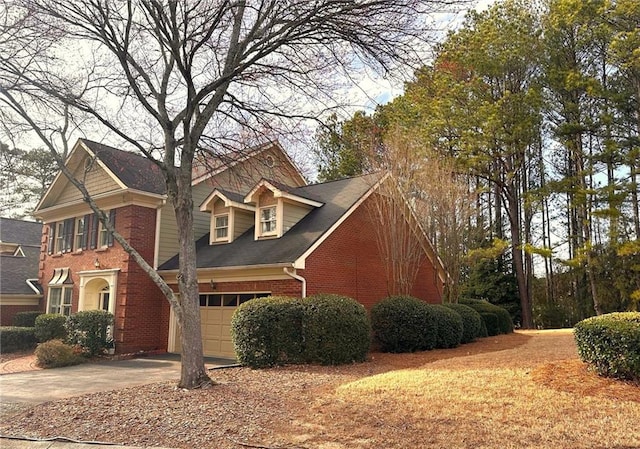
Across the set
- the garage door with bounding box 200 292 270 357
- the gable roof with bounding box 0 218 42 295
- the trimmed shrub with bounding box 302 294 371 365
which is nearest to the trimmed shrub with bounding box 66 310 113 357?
the garage door with bounding box 200 292 270 357

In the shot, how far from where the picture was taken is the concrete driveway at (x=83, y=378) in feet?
31.6

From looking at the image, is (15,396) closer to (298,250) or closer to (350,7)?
(298,250)

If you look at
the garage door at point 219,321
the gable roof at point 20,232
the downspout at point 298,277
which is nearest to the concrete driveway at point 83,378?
the garage door at point 219,321

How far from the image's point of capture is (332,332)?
1214cm

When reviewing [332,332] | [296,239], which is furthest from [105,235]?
[332,332]

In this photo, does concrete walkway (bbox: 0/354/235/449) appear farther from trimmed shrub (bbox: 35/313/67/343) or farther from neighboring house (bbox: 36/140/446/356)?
trimmed shrub (bbox: 35/313/67/343)

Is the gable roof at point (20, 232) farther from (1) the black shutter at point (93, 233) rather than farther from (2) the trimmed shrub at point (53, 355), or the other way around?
(2) the trimmed shrub at point (53, 355)

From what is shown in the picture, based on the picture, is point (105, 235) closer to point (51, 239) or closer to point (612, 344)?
point (51, 239)

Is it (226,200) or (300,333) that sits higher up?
(226,200)

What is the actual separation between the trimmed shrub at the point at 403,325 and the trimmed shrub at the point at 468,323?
88.6 inches

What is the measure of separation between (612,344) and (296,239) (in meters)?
9.24

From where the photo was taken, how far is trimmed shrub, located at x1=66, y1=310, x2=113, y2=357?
16.2m

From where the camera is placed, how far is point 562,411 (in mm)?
6324

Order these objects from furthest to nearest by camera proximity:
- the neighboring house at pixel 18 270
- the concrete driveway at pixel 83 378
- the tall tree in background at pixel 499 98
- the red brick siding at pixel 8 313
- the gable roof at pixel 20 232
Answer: the gable roof at pixel 20 232, the tall tree in background at pixel 499 98, the neighboring house at pixel 18 270, the red brick siding at pixel 8 313, the concrete driveway at pixel 83 378
